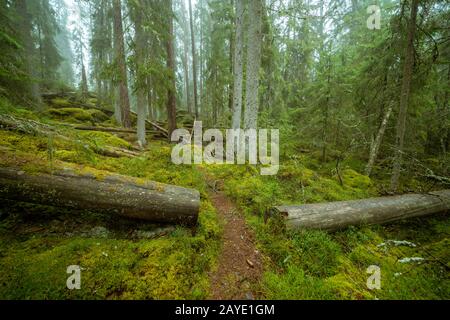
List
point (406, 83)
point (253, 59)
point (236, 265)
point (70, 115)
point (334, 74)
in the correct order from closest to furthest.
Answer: point (236, 265)
point (406, 83)
point (253, 59)
point (334, 74)
point (70, 115)

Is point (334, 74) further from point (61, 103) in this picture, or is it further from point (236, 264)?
point (61, 103)

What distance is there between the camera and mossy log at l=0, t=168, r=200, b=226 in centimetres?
331

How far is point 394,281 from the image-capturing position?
3.64 m

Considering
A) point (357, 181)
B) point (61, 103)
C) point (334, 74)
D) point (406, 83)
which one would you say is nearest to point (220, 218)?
point (357, 181)

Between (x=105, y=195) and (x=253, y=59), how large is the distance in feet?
23.6

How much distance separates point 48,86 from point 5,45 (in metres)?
20.6

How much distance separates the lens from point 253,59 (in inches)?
317

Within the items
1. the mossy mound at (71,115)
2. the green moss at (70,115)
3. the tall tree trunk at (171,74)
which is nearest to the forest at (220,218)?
the tall tree trunk at (171,74)

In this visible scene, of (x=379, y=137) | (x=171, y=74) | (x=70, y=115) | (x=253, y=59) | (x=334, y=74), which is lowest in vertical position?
(x=379, y=137)

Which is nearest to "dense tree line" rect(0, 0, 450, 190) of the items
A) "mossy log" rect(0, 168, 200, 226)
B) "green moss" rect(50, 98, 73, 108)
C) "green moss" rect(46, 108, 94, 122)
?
→ "green moss" rect(46, 108, 94, 122)

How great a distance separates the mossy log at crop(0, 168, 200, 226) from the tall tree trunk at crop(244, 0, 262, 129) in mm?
5162

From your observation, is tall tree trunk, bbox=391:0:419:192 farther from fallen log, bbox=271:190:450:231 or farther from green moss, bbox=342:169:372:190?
green moss, bbox=342:169:372:190

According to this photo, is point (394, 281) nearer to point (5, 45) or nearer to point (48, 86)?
point (5, 45)
